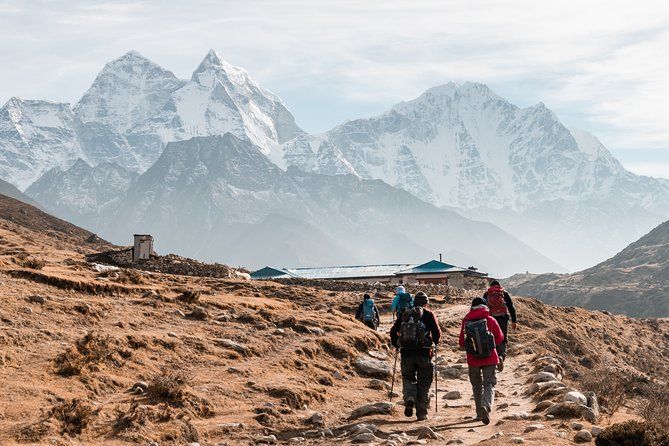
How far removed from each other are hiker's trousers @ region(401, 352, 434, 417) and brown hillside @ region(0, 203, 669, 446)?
1.50 ft

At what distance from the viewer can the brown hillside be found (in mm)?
14250

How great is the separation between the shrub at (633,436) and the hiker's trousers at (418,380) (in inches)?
160

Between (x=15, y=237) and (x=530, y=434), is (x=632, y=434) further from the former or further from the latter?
(x=15, y=237)

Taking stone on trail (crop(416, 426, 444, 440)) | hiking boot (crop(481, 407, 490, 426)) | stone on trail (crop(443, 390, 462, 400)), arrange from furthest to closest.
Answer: stone on trail (crop(443, 390, 462, 400))
hiking boot (crop(481, 407, 490, 426))
stone on trail (crop(416, 426, 444, 440))

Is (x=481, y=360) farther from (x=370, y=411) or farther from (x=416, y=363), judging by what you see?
(x=370, y=411)

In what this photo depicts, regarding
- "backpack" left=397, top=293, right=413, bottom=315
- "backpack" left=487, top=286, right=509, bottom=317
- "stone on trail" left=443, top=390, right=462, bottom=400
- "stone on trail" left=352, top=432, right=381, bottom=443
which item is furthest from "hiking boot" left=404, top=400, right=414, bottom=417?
"backpack" left=397, top=293, right=413, bottom=315

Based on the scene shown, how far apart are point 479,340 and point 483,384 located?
0.84 meters

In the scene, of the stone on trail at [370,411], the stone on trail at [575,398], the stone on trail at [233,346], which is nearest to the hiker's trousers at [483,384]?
the stone on trail at [575,398]

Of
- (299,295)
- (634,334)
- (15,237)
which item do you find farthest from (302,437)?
(15,237)

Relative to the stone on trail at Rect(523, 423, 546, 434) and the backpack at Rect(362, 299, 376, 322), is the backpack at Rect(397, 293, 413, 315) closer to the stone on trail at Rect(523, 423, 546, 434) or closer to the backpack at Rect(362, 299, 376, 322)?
the backpack at Rect(362, 299, 376, 322)

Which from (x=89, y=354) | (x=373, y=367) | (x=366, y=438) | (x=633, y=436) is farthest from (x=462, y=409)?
(x=89, y=354)

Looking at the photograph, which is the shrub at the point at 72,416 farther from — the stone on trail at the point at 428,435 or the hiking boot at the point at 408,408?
the hiking boot at the point at 408,408

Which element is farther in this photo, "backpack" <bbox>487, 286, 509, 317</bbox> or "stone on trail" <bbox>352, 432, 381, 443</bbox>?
"backpack" <bbox>487, 286, 509, 317</bbox>

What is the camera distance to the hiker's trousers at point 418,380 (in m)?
16.9
